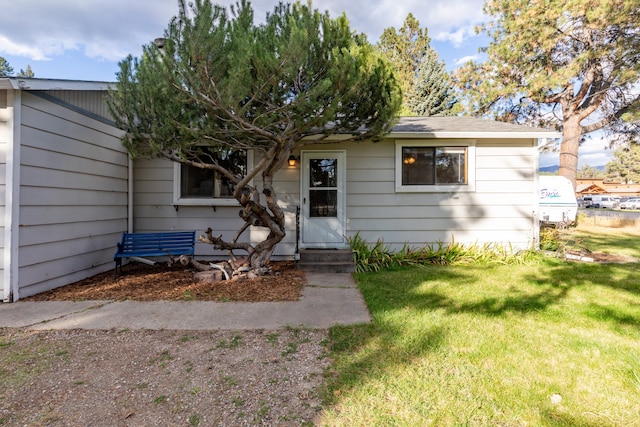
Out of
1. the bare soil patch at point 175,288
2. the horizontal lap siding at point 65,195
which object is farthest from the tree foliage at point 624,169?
the horizontal lap siding at point 65,195

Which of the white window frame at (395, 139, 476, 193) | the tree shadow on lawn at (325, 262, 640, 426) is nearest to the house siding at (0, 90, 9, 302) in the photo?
the tree shadow on lawn at (325, 262, 640, 426)

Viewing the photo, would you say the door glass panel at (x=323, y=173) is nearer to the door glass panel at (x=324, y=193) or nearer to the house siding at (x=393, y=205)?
the door glass panel at (x=324, y=193)

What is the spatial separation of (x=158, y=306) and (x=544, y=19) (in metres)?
16.0

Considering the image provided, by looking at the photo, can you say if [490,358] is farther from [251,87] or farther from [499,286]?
[251,87]

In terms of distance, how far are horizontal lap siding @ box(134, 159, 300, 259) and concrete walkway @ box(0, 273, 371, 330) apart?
2543 mm

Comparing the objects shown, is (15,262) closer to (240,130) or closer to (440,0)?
(240,130)

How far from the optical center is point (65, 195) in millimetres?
4570

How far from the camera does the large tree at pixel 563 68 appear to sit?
11234 mm

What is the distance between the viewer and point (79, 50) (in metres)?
11.6

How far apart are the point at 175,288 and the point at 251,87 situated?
117 inches

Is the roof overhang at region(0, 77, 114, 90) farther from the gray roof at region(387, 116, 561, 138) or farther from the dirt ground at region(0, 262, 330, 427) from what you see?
the gray roof at region(387, 116, 561, 138)

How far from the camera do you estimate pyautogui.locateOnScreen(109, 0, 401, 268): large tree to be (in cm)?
346

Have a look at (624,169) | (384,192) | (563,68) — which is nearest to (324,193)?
(384,192)

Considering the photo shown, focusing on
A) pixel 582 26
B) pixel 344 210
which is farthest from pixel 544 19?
pixel 344 210
